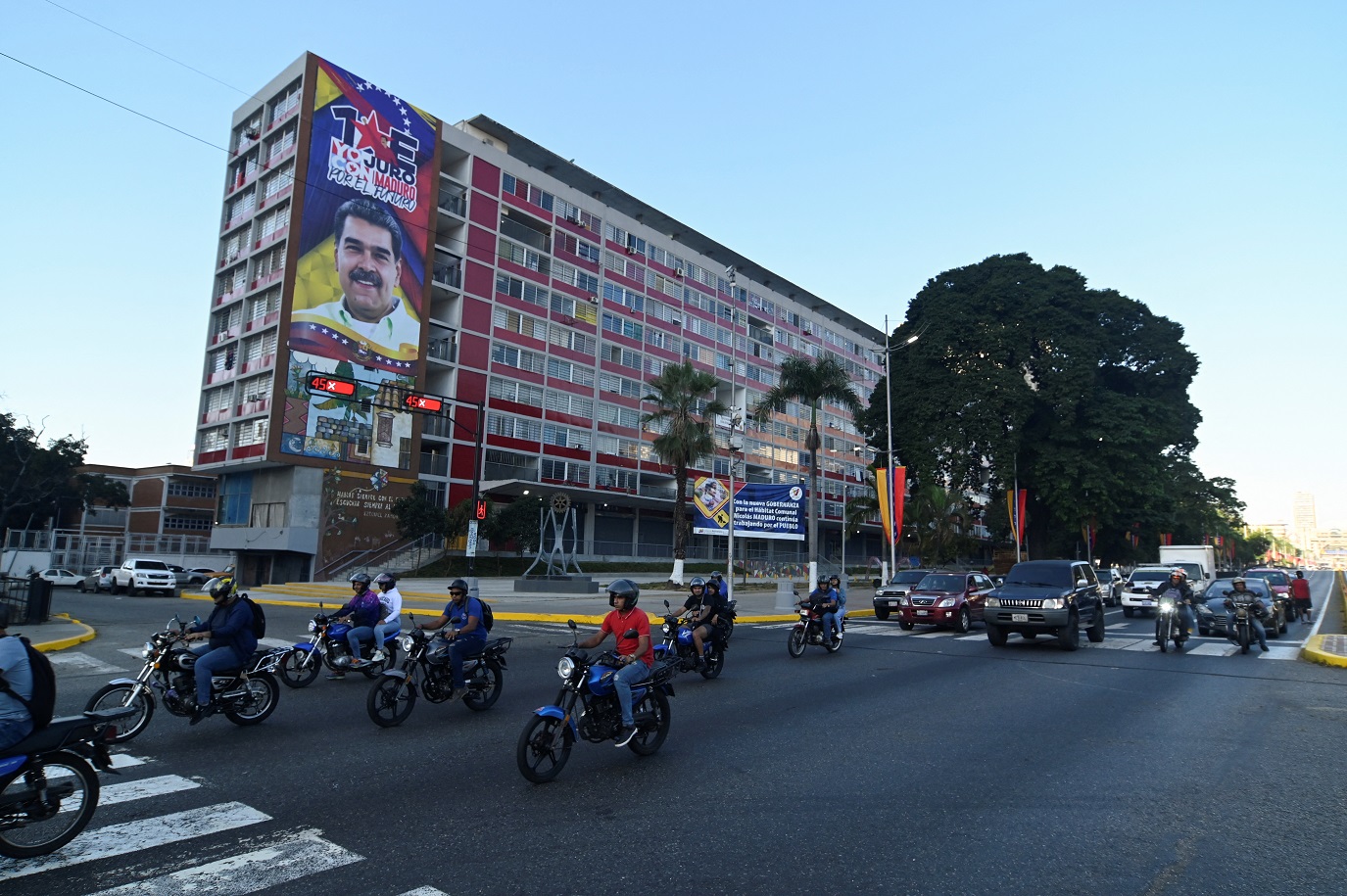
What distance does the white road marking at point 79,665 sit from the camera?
1146 cm

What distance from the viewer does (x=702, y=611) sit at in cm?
1255

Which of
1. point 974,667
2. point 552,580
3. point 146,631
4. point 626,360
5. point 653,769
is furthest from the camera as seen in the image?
point 626,360

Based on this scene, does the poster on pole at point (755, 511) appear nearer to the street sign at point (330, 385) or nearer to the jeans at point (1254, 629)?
the street sign at point (330, 385)

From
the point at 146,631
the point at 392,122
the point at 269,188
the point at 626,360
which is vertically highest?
the point at 392,122

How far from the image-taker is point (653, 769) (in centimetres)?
687

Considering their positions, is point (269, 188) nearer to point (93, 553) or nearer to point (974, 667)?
point (93, 553)

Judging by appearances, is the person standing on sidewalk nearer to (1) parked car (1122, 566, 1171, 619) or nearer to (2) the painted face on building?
(1) parked car (1122, 566, 1171, 619)

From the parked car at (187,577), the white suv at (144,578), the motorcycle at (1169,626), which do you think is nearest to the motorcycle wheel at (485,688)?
the motorcycle at (1169,626)

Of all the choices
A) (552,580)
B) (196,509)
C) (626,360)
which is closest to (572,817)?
(552,580)

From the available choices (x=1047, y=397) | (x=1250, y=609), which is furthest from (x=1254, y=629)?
(x=1047, y=397)

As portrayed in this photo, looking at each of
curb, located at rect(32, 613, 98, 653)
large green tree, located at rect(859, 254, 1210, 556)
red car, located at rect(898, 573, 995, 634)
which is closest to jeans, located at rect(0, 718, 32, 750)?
curb, located at rect(32, 613, 98, 653)

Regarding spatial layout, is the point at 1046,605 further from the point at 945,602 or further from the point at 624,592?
the point at 624,592

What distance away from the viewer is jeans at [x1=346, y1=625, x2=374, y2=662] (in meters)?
10.7

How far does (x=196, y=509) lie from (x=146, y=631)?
5422 cm
